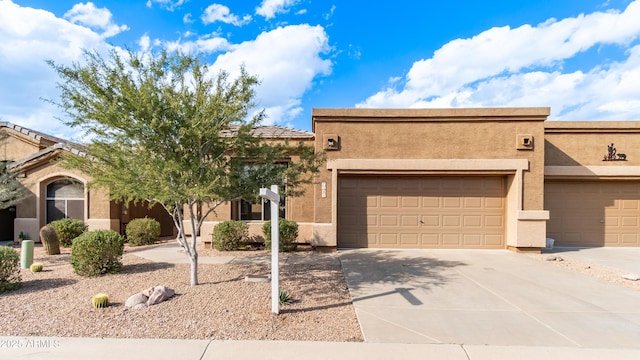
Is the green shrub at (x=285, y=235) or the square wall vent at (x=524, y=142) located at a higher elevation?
the square wall vent at (x=524, y=142)

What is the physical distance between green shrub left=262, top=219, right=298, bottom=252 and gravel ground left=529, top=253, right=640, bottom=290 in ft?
25.4

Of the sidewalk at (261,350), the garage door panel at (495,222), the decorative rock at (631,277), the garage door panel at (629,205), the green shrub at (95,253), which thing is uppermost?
the garage door panel at (629,205)

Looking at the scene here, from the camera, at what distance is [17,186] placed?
11.8 meters

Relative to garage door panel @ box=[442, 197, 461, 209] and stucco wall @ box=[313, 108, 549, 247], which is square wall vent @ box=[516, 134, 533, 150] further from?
garage door panel @ box=[442, 197, 461, 209]

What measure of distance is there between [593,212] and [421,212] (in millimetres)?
6613

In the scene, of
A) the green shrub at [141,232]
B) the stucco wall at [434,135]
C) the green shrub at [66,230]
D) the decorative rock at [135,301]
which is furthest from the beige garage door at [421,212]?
the green shrub at [66,230]

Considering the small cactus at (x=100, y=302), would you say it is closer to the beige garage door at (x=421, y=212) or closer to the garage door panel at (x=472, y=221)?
the beige garage door at (x=421, y=212)

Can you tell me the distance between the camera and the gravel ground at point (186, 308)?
4.37 meters

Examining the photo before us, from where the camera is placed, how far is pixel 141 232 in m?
11.6

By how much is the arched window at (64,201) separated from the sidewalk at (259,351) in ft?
33.3

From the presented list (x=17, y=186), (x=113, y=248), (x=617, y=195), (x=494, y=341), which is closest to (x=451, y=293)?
(x=494, y=341)

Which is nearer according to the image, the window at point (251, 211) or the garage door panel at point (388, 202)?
the garage door panel at point (388, 202)

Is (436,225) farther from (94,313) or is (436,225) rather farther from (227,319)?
(94,313)

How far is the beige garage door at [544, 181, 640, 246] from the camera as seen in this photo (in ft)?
36.9
